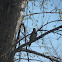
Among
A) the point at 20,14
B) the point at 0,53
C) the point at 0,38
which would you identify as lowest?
the point at 0,53

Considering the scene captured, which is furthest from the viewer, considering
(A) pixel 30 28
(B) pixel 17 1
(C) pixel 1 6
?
(A) pixel 30 28

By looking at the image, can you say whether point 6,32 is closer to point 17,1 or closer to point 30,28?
point 17,1

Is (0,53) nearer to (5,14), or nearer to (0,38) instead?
(0,38)

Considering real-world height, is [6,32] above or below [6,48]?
above

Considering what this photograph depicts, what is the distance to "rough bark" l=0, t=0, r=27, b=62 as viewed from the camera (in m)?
1.64

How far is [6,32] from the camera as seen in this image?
5.44 ft

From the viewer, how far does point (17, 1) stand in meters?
1.73

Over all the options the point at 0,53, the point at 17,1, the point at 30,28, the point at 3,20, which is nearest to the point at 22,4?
the point at 17,1

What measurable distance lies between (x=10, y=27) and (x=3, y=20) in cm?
16

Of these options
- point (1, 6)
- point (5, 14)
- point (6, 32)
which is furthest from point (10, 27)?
point (1, 6)

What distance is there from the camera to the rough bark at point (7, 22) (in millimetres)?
1645

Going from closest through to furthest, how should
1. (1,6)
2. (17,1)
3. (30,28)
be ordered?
(1,6), (17,1), (30,28)

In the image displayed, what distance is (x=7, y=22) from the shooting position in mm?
1653

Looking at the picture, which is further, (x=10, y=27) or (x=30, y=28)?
(x=30, y=28)
